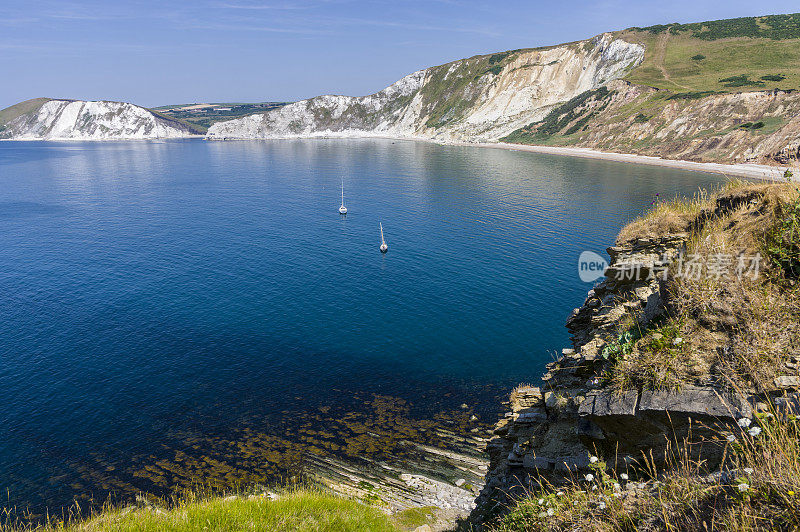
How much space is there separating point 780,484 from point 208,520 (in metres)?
9.21

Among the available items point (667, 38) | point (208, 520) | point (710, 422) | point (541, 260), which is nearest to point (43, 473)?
point (208, 520)

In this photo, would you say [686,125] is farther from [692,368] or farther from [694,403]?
[694,403]

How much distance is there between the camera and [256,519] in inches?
345

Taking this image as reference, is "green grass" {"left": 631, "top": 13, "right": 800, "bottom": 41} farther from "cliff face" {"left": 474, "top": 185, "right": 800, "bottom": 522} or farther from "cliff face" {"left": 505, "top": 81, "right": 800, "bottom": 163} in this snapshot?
"cliff face" {"left": 474, "top": 185, "right": 800, "bottom": 522}

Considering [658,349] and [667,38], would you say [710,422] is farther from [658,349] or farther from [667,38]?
[667,38]

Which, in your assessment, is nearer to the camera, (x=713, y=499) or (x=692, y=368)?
(x=713, y=499)

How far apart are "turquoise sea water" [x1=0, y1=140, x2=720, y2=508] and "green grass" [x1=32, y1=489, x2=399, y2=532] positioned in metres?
16.5

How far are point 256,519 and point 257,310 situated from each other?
3380cm

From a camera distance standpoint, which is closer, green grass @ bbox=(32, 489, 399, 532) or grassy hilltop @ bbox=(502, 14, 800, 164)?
green grass @ bbox=(32, 489, 399, 532)

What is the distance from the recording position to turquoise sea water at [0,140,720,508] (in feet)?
88.6

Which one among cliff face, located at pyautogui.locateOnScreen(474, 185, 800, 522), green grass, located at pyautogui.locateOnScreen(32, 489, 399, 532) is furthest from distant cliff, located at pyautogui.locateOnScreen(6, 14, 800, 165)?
green grass, located at pyautogui.locateOnScreen(32, 489, 399, 532)

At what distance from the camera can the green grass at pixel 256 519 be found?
27.8ft

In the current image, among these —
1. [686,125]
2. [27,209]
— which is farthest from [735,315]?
[686,125]

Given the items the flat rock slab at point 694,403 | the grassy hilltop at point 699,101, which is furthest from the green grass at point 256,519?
the grassy hilltop at point 699,101
